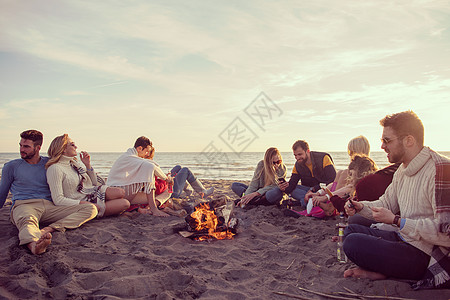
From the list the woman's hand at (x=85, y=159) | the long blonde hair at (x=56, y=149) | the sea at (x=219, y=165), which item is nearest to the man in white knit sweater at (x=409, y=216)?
the long blonde hair at (x=56, y=149)

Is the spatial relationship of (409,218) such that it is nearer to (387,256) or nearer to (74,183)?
(387,256)

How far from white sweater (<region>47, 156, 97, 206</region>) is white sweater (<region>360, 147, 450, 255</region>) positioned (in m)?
4.50

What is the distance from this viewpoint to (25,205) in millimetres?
4547

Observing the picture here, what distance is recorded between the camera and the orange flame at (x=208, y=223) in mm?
4773

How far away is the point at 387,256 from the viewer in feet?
9.64

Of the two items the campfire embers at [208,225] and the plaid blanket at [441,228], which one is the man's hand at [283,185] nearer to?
the campfire embers at [208,225]

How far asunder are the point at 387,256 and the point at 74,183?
4614 mm

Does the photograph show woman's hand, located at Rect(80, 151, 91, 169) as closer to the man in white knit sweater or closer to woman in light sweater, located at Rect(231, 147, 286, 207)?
woman in light sweater, located at Rect(231, 147, 286, 207)

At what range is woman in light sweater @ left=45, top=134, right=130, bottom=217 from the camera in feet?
15.8

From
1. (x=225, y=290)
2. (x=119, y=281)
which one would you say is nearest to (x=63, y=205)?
(x=119, y=281)

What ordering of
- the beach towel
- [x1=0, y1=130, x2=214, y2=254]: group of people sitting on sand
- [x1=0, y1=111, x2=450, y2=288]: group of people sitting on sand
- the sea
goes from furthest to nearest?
the sea, the beach towel, [x1=0, y1=130, x2=214, y2=254]: group of people sitting on sand, [x1=0, y1=111, x2=450, y2=288]: group of people sitting on sand

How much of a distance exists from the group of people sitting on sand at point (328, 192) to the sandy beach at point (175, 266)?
0.76ft

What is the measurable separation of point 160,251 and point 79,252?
0.99 metres

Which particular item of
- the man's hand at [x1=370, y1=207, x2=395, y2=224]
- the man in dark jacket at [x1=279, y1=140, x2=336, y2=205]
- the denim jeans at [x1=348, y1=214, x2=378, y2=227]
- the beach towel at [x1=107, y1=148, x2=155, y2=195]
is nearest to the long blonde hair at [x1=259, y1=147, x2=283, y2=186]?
the man in dark jacket at [x1=279, y1=140, x2=336, y2=205]
